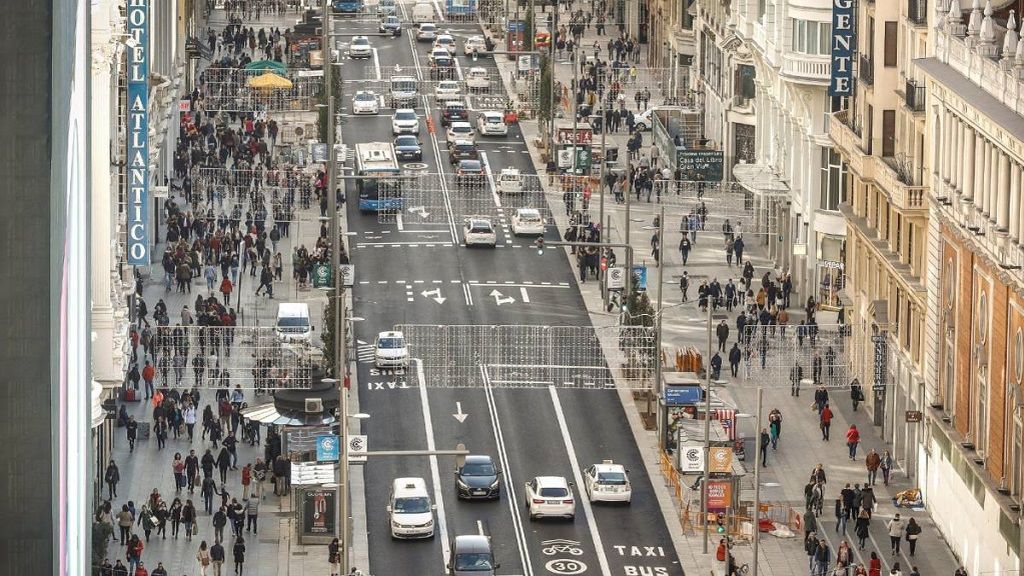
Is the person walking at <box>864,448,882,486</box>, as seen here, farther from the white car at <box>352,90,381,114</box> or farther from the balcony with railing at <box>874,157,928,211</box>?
the white car at <box>352,90,381,114</box>

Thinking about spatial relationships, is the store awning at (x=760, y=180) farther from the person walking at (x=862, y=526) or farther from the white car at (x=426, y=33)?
the white car at (x=426, y=33)

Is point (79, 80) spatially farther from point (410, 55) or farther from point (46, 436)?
point (410, 55)

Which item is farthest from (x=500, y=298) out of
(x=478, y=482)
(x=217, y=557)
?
(x=217, y=557)

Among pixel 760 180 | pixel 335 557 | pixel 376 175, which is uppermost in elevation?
pixel 760 180

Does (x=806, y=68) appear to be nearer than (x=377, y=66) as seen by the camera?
Yes

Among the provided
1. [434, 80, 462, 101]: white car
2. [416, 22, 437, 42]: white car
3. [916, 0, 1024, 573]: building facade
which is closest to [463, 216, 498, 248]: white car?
[434, 80, 462, 101]: white car

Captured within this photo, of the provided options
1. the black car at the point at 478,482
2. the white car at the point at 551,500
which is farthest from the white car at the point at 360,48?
the white car at the point at 551,500

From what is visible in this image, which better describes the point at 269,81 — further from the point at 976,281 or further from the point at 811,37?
the point at 976,281
